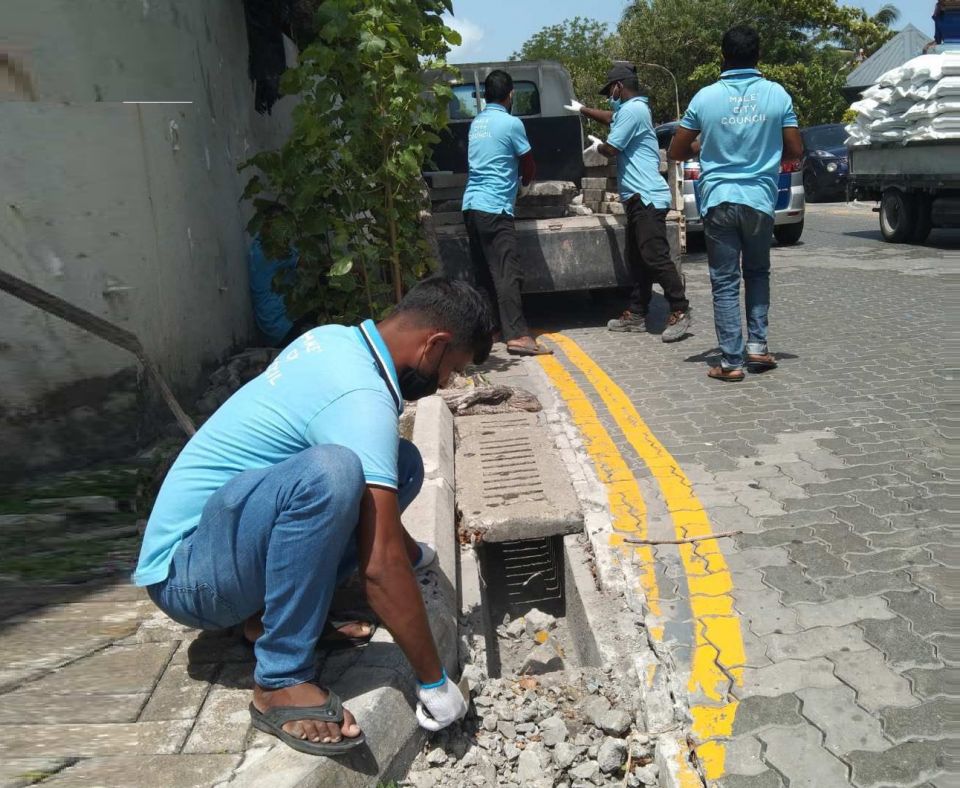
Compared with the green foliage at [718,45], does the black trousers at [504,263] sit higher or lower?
lower

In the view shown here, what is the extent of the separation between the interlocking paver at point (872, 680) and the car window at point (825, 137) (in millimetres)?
19381

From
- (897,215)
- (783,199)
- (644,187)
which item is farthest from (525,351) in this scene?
(897,215)

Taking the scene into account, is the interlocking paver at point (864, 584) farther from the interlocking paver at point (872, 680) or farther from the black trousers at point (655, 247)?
the black trousers at point (655, 247)

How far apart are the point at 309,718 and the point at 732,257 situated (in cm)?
468

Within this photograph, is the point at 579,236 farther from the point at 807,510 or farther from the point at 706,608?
the point at 706,608

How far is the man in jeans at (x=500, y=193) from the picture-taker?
715 cm

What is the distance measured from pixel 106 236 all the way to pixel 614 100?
474 cm

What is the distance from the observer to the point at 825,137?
20.2 metres

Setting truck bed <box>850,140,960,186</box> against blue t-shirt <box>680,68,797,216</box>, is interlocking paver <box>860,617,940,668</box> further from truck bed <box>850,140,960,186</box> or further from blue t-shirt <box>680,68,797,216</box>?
truck bed <box>850,140,960,186</box>

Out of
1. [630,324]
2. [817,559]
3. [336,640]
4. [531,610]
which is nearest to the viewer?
[336,640]

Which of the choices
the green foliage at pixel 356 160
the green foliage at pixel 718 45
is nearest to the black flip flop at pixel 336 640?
the green foliage at pixel 356 160

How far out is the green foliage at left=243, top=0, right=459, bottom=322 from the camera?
567cm

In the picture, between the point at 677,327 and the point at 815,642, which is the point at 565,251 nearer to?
the point at 677,327

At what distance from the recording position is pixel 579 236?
779cm
